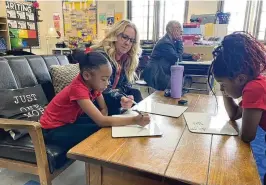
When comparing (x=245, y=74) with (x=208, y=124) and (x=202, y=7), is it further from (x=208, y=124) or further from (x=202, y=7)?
(x=202, y=7)

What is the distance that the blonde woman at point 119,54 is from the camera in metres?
1.56

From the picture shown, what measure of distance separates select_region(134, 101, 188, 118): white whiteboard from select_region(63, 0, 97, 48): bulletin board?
179 inches

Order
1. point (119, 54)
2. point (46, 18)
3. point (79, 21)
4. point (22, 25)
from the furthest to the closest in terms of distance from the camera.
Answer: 1. point (46, 18)
2. point (79, 21)
3. point (22, 25)
4. point (119, 54)

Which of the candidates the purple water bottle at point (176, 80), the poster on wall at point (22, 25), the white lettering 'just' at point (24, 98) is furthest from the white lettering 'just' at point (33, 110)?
the poster on wall at point (22, 25)

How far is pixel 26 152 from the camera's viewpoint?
1.05 meters

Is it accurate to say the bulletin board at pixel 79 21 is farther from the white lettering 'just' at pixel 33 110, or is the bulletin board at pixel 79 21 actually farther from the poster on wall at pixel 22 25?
the white lettering 'just' at pixel 33 110

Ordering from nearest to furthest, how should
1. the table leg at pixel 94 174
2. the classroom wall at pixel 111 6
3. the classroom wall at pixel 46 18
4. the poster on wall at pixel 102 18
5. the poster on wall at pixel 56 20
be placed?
1. the table leg at pixel 94 174
2. the classroom wall at pixel 111 6
3. the poster on wall at pixel 102 18
4. the classroom wall at pixel 46 18
5. the poster on wall at pixel 56 20

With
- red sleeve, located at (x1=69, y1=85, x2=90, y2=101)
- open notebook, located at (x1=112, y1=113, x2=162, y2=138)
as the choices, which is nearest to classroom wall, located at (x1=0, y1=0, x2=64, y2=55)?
red sleeve, located at (x1=69, y1=85, x2=90, y2=101)

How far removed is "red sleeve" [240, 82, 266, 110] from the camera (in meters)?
0.76

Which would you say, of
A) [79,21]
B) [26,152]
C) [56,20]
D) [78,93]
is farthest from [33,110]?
[56,20]

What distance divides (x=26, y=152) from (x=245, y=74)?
110cm

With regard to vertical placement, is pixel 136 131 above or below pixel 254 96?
below

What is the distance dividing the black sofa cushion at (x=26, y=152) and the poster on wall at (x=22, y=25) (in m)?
4.22

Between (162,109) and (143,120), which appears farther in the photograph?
(162,109)
